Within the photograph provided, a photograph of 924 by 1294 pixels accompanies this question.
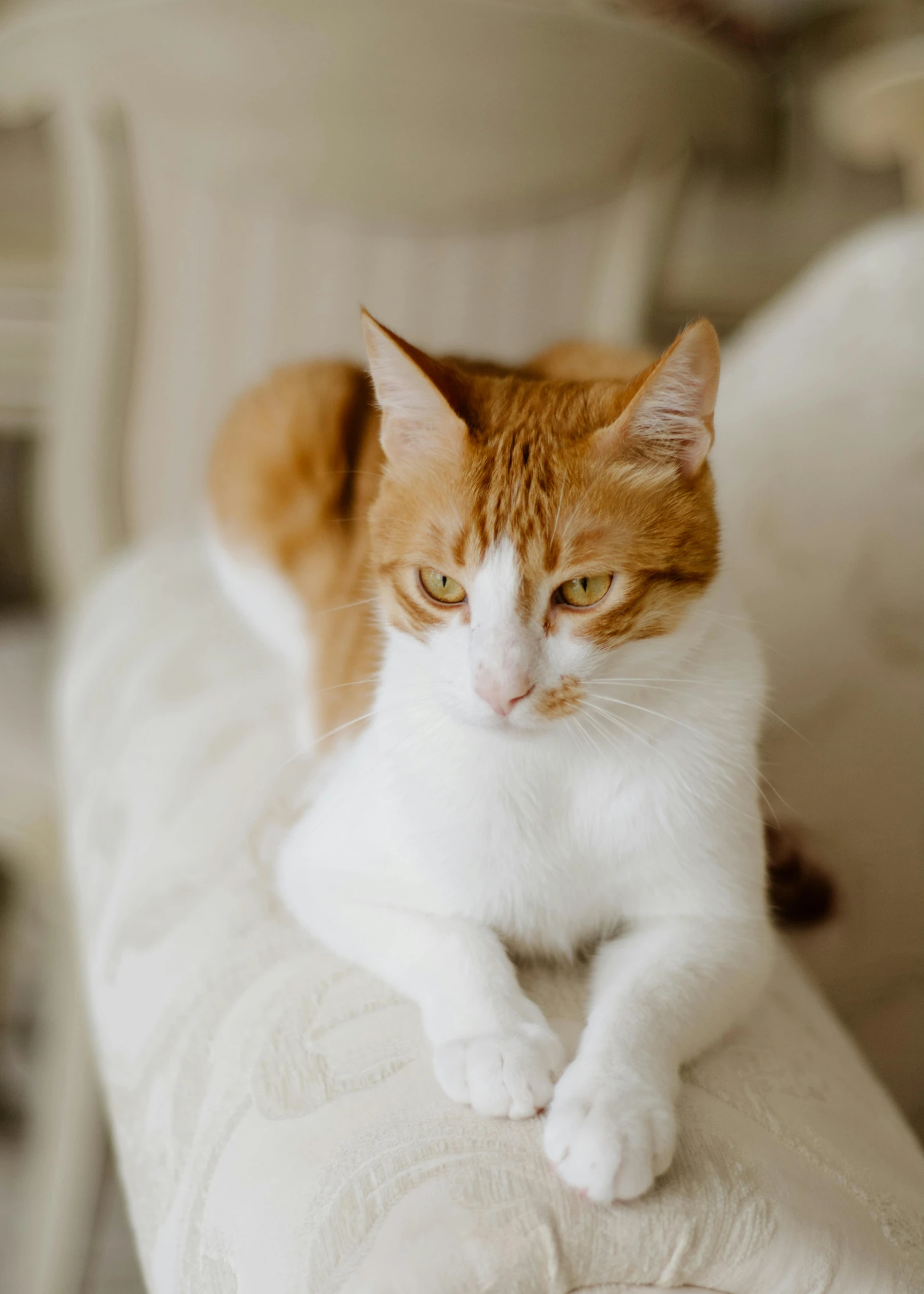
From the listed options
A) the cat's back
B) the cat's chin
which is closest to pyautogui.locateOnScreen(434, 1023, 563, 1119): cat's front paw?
the cat's chin

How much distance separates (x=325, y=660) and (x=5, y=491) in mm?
1928

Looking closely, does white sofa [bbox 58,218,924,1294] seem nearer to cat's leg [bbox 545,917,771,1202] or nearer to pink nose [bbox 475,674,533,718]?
cat's leg [bbox 545,917,771,1202]

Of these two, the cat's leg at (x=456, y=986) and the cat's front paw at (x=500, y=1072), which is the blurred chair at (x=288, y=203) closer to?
the cat's leg at (x=456, y=986)

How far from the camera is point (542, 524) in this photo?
0.79 metres

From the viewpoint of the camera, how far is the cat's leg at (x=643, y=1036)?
544 millimetres

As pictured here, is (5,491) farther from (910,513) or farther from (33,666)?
(910,513)

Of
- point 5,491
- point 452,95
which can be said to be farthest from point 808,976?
point 5,491

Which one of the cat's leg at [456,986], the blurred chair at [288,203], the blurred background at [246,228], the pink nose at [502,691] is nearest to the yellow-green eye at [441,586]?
the pink nose at [502,691]

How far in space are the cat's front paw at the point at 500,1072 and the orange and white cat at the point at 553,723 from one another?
38 millimetres

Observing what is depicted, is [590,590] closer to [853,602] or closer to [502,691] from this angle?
[502,691]

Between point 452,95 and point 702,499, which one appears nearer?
point 702,499

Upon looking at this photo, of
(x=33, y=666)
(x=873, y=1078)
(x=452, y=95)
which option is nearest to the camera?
(x=873, y=1078)

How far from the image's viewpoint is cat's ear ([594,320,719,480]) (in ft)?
2.43

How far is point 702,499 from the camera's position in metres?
0.83
